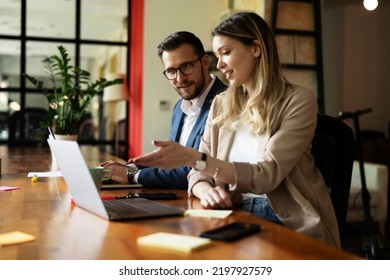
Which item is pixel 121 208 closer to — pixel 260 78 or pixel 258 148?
pixel 258 148

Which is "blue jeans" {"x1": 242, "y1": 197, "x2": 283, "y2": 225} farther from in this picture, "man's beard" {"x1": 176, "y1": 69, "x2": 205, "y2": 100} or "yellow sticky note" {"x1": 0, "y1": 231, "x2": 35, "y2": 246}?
"man's beard" {"x1": 176, "y1": 69, "x2": 205, "y2": 100}

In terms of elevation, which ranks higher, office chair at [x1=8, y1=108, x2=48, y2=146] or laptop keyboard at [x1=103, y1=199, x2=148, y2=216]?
office chair at [x1=8, y1=108, x2=48, y2=146]

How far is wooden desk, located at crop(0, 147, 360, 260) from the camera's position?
80cm

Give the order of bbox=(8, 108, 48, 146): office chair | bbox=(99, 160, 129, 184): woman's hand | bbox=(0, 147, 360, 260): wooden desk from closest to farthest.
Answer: bbox=(0, 147, 360, 260): wooden desk, bbox=(99, 160, 129, 184): woman's hand, bbox=(8, 108, 48, 146): office chair

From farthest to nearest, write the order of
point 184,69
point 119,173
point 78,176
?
point 184,69
point 119,173
point 78,176

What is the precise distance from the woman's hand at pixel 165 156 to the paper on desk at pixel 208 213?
0.41ft

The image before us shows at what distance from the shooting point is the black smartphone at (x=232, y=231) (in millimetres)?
878

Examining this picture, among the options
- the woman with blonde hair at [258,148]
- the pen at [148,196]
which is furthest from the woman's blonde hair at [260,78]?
the pen at [148,196]

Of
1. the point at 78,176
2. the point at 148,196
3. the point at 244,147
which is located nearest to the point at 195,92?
the point at 244,147

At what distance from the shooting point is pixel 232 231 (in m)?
0.92

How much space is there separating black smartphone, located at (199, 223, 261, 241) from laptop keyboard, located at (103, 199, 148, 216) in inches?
10.1

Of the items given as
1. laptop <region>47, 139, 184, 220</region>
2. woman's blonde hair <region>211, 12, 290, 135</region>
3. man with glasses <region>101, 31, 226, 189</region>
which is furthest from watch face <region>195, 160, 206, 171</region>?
man with glasses <region>101, 31, 226, 189</region>

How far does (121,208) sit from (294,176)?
492mm
